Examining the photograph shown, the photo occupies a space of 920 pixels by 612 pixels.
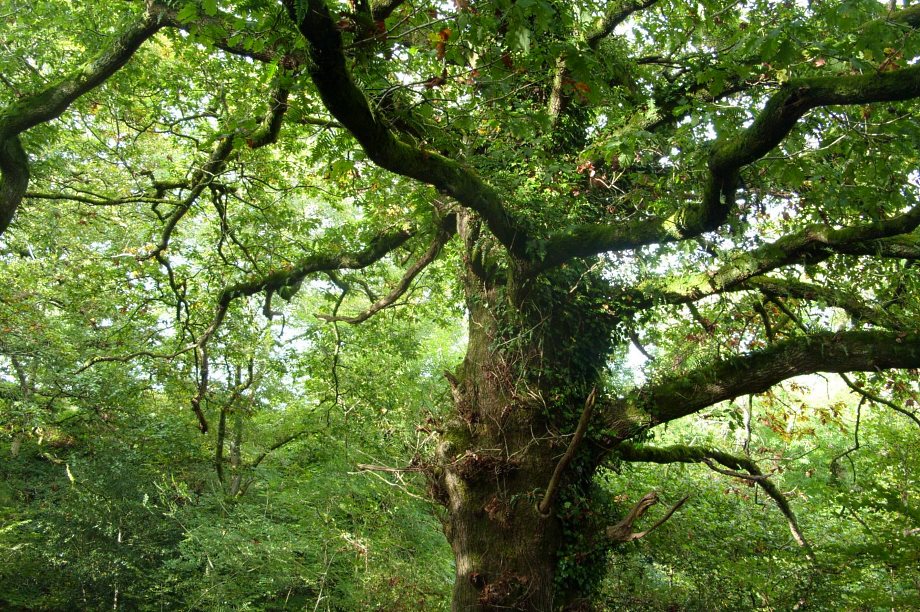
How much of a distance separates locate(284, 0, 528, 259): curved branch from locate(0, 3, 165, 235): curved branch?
2.54m

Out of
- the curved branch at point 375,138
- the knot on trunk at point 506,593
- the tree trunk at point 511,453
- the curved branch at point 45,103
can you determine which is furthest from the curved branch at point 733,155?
the curved branch at point 45,103

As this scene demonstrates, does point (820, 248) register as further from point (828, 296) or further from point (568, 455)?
point (568, 455)

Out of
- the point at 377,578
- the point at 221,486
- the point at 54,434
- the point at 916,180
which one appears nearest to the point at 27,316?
the point at 54,434

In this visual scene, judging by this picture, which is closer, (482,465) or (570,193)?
(482,465)

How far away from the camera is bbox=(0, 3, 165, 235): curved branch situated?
4.55 m

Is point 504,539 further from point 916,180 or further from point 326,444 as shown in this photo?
point 326,444

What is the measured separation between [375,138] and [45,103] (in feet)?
10.5

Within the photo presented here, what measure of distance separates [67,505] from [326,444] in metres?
4.14

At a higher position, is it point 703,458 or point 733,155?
point 733,155

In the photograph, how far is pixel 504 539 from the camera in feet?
14.8

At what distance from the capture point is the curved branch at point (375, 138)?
2.37 meters

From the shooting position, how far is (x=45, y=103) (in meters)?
4.62

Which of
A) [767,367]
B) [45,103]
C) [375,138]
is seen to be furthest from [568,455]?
[45,103]

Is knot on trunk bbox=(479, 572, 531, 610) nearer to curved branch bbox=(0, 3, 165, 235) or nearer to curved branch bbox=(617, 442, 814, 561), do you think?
curved branch bbox=(617, 442, 814, 561)
